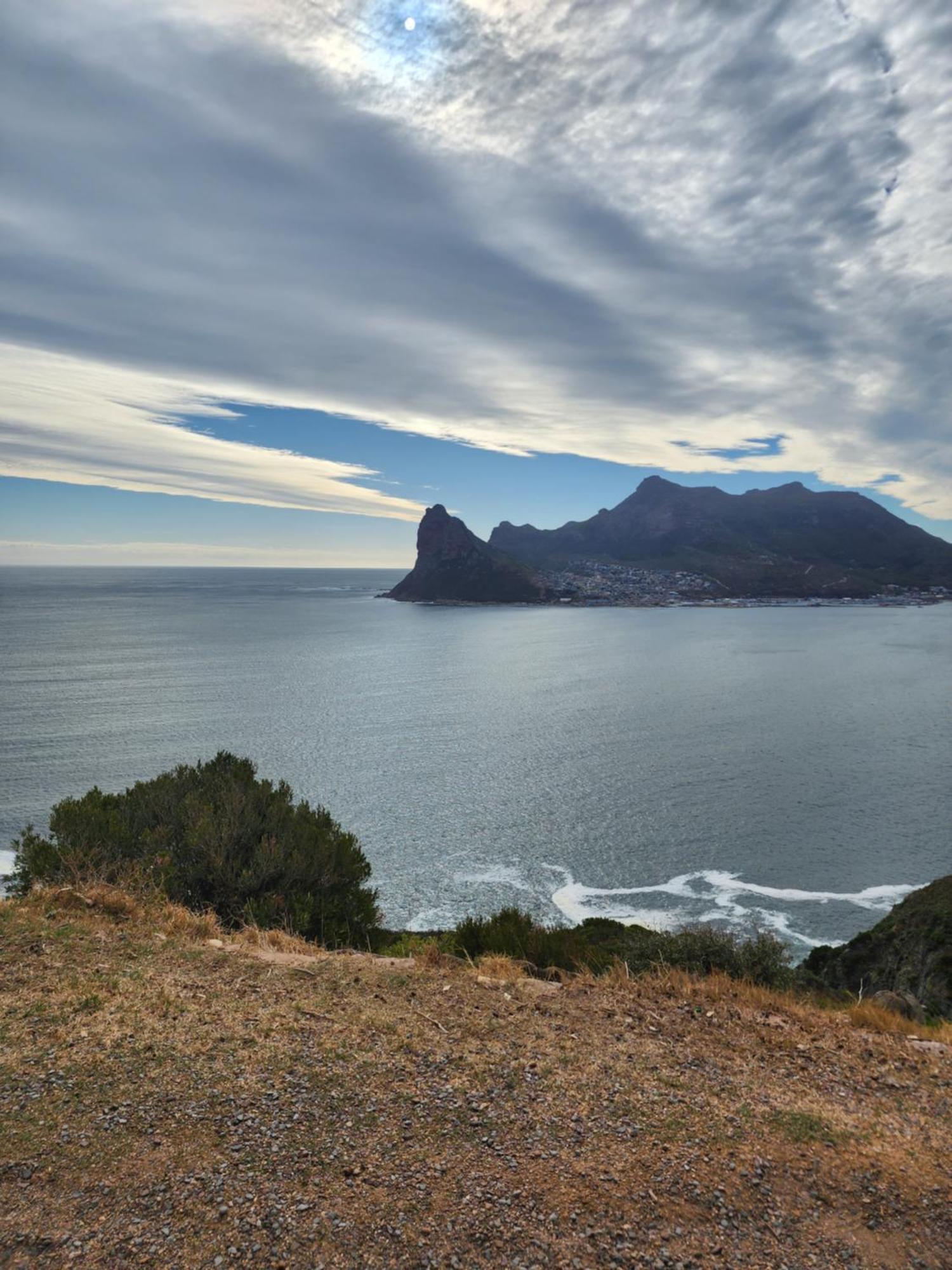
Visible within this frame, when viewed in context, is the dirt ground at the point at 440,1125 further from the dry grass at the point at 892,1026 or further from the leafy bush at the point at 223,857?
the leafy bush at the point at 223,857

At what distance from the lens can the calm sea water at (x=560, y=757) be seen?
114 ft

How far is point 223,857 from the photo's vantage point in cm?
1688

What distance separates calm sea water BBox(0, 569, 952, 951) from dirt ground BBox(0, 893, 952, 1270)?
22.3 meters

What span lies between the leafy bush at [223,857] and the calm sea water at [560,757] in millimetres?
13463

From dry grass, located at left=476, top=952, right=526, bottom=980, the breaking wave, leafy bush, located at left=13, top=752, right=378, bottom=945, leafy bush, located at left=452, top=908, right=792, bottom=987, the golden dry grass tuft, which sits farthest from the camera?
the breaking wave

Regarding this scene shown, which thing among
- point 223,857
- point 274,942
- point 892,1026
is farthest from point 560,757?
point 892,1026

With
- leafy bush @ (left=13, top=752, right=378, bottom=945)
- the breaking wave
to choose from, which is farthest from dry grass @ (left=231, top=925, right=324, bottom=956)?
the breaking wave

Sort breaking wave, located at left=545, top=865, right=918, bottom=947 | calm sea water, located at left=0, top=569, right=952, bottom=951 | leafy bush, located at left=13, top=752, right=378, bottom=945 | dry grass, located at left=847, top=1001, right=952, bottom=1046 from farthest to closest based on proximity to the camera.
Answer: calm sea water, located at left=0, top=569, right=952, bottom=951, breaking wave, located at left=545, top=865, right=918, bottom=947, leafy bush, located at left=13, top=752, right=378, bottom=945, dry grass, located at left=847, top=1001, right=952, bottom=1046

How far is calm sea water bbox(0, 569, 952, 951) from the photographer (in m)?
34.8

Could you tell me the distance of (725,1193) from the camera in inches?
231

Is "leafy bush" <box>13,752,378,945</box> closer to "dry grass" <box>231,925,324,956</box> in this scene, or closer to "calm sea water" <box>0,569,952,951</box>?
"dry grass" <box>231,925,324,956</box>

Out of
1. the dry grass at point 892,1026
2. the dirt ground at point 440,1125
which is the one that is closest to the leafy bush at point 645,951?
the dry grass at point 892,1026

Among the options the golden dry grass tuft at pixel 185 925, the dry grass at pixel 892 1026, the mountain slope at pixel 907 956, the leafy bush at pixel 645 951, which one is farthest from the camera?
the mountain slope at pixel 907 956

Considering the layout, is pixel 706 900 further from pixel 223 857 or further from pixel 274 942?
pixel 274 942
